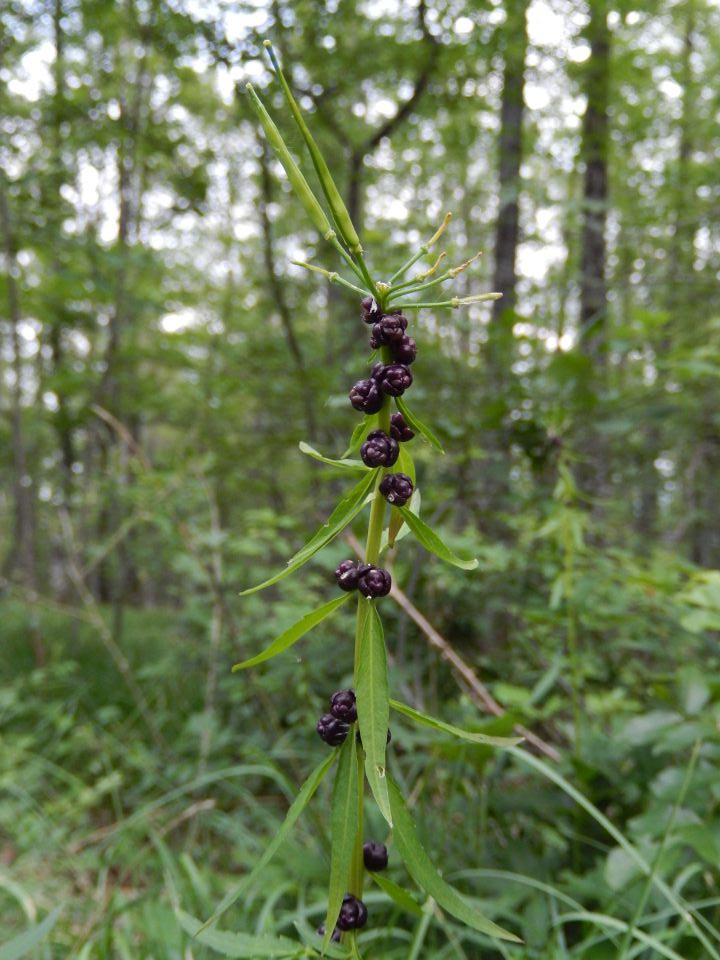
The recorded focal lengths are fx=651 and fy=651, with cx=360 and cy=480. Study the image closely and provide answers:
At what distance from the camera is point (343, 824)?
64 centimetres

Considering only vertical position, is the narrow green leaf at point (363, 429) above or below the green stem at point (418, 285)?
below

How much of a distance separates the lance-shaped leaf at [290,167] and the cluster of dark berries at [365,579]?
326 millimetres

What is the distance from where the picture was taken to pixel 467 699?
6.32 feet

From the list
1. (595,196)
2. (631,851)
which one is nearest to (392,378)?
(631,851)

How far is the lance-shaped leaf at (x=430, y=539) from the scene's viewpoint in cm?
66

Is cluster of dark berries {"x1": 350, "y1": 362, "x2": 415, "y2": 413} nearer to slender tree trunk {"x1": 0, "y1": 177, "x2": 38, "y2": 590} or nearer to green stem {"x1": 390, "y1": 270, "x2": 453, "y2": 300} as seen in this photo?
green stem {"x1": 390, "y1": 270, "x2": 453, "y2": 300}

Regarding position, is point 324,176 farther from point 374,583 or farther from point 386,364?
point 374,583

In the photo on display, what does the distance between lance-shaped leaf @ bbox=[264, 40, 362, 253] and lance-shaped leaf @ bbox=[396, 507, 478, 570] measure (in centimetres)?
26

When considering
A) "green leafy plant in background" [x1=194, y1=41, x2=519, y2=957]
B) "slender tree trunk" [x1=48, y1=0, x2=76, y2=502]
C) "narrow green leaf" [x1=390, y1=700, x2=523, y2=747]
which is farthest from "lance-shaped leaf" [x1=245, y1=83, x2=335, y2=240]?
"slender tree trunk" [x1=48, y1=0, x2=76, y2=502]

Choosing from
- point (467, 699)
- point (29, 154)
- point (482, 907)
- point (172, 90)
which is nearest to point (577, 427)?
point (467, 699)

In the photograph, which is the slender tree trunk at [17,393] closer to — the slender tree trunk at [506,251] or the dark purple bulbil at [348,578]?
the slender tree trunk at [506,251]

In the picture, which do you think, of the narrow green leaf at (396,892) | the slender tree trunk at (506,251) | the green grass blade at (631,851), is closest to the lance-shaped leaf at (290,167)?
the narrow green leaf at (396,892)

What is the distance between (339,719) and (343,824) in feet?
0.32

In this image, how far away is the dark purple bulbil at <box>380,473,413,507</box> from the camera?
0.65 m
